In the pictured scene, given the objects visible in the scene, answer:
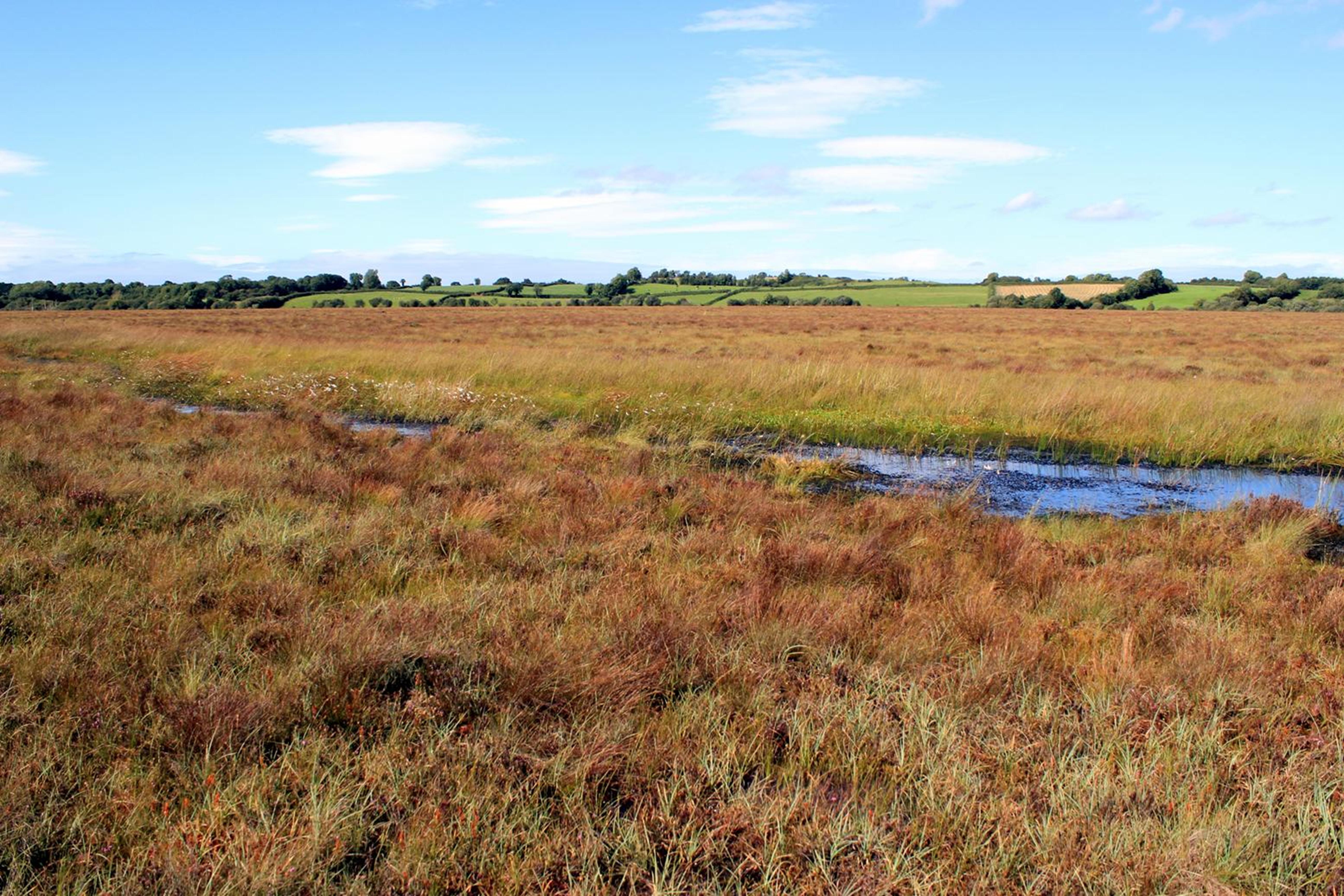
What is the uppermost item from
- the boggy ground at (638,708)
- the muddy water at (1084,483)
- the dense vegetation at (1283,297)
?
the dense vegetation at (1283,297)

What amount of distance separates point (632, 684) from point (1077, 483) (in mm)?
8979

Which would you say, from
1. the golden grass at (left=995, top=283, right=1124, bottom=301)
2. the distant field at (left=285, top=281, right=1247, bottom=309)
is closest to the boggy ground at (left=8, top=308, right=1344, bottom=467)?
the distant field at (left=285, top=281, right=1247, bottom=309)

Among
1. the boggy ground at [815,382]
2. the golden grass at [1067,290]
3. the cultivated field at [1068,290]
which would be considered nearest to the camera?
the boggy ground at [815,382]

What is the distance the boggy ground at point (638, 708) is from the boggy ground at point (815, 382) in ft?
23.9

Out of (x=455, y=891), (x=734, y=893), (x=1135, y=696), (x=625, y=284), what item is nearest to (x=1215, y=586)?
(x=1135, y=696)

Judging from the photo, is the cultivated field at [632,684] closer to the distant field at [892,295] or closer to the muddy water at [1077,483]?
the muddy water at [1077,483]

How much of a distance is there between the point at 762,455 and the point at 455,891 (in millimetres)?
9300

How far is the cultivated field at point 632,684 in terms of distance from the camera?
8.80ft

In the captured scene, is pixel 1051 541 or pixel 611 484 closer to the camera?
pixel 1051 541

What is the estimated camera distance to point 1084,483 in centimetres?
1084

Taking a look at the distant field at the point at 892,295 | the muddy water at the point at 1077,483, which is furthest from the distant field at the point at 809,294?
the muddy water at the point at 1077,483

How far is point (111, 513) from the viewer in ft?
20.4

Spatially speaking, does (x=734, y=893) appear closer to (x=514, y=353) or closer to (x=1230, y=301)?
(x=514, y=353)

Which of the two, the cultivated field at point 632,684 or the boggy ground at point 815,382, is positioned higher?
the boggy ground at point 815,382
